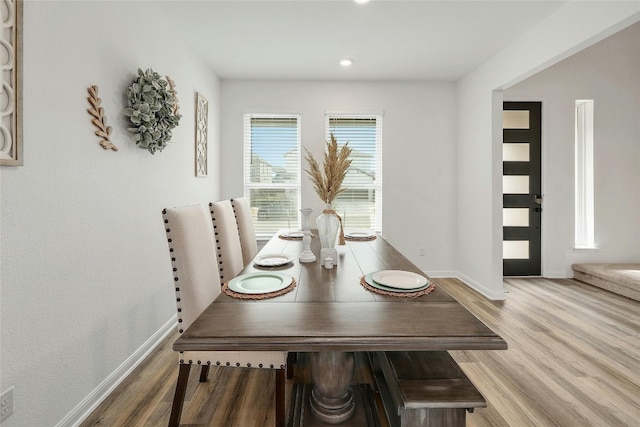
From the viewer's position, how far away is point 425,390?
1151 millimetres

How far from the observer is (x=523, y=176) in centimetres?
432

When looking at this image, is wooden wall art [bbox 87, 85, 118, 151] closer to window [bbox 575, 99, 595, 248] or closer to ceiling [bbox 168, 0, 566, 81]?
ceiling [bbox 168, 0, 566, 81]

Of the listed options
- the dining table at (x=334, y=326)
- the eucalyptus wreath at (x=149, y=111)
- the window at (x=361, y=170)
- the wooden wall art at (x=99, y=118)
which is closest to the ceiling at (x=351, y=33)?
the window at (x=361, y=170)

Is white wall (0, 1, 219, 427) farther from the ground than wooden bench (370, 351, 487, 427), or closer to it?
farther from the ground

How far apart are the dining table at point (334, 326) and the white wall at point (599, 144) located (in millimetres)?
3623

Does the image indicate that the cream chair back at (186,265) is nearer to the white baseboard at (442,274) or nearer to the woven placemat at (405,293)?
the woven placemat at (405,293)

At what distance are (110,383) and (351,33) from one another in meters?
3.21

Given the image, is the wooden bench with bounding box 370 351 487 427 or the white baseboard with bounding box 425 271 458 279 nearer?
the wooden bench with bounding box 370 351 487 427

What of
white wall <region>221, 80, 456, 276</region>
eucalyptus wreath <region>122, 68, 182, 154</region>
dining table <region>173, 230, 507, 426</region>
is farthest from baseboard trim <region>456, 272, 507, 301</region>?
eucalyptus wreath <region>122, 68, 182, 154</region>

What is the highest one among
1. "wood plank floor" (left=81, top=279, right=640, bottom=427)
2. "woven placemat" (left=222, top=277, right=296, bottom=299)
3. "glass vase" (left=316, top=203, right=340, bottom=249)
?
"glass vase" (left=316, top=203, right=340, bottom=249)

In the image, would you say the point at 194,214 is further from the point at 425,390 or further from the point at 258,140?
the point at 258,140

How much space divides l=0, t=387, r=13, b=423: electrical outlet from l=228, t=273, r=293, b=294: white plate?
0.94 metres

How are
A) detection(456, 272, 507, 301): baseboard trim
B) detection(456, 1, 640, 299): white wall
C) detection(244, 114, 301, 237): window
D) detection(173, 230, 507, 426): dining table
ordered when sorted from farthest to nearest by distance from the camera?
detection(244, 114, 301, 237): window
detection(456, 272, 507, 301): baseboard trim
detection(456, 1, 640, 299): white wall
detection(173, 230, 507, 426): dining table

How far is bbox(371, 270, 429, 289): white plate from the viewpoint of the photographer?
4.55ft
